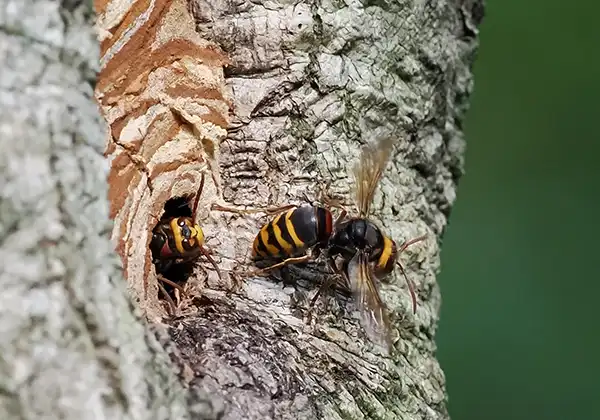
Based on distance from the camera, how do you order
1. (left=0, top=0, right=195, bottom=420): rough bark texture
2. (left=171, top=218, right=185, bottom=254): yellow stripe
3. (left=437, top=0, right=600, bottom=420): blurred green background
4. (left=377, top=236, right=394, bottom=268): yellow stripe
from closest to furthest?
1. (left=0, top=0, right=195, bottom=420): rough bark texture
2. (left=171, top=218, right=185, bottom=254): yellow stripe
3. (left=377, top=236, right=394, bottom=268): yellow stripe
4. (left=437, top=0, right=600, bottom=420): blurred green background

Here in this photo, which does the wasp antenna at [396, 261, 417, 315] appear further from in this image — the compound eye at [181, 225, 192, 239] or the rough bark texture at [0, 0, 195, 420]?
the rough bark texture at [0, 0, 195, 420]

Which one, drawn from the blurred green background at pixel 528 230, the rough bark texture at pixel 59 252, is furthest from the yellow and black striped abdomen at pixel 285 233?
the blurred green background at pixel 528 230


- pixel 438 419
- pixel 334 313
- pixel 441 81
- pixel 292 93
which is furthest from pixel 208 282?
pixel 441 81

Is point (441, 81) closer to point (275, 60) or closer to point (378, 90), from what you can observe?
point (378, 90)

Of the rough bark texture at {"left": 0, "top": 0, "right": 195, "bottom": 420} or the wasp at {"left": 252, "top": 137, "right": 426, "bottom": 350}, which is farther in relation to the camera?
the wasp at {"left": 252, "top": 137, "right": 426, "bottom": 350}

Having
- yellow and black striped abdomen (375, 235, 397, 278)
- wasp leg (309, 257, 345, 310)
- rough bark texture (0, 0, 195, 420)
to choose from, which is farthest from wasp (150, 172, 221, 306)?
rough bark texture (0, 0, 195, 420)

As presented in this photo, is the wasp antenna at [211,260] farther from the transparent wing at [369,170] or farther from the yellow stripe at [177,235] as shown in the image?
the transparent wing at [369,170]
